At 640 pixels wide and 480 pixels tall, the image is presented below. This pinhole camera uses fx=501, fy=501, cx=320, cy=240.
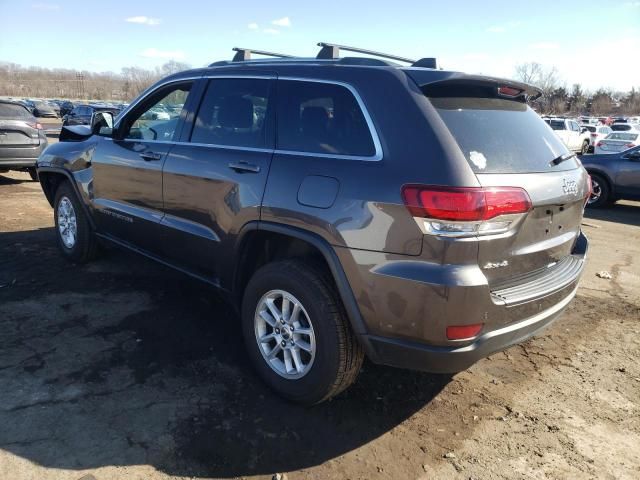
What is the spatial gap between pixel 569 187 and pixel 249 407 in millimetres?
2269

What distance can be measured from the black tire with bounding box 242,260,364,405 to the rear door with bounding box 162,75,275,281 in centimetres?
44

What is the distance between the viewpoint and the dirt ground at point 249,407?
2.54 m

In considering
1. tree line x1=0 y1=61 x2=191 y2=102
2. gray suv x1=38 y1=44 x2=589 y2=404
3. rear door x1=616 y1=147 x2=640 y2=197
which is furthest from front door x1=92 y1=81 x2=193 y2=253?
tree line x1=0 y1=61 x2=191 y2=102

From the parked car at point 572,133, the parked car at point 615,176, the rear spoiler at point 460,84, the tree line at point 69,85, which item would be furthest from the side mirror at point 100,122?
the tree line at point 69,85

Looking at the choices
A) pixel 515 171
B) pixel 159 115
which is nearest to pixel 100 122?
pixel 159 115

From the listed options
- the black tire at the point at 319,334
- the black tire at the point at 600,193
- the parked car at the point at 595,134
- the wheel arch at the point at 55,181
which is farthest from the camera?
the parked car at the point at 595,134

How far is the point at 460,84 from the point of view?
2.72 meters

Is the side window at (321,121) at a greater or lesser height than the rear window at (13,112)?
greater

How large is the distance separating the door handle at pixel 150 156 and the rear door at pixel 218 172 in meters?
0.16

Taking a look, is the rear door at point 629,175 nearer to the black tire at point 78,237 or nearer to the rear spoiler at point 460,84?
the rear spoiler at point 460,84

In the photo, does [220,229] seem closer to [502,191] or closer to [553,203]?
[502,191]

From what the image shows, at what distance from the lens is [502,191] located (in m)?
2.41

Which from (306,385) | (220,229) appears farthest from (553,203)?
(220,229)

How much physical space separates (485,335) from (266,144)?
171 centimetres
